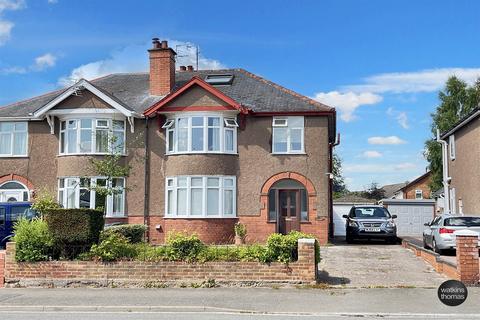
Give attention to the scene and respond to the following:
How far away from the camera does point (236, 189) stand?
81.1ft

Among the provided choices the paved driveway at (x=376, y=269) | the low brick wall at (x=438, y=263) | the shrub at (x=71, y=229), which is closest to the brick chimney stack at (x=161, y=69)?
the paved driveway at (x=376, y=269)

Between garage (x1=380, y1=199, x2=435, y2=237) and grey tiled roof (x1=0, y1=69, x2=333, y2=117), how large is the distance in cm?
1444

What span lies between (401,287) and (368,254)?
6.27m

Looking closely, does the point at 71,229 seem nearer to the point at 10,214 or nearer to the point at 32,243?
the point at 32,243

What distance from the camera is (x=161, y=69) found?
26.8 m

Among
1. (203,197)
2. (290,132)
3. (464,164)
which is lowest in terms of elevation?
(203,197)

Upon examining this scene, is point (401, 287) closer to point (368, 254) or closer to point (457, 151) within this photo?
point (368, 254)

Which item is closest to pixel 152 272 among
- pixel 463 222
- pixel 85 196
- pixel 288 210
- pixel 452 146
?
pixel 463 222

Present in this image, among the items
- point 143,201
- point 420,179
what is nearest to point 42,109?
point 143,201

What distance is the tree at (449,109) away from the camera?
4672 cm

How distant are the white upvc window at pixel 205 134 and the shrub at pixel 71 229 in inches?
409

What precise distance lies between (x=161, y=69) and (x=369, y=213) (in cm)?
1166

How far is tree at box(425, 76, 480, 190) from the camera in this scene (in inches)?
1839

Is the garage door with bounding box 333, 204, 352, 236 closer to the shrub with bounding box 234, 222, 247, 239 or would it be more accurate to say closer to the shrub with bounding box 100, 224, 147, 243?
the shrub with bounding box 234, 222, 247, 239
